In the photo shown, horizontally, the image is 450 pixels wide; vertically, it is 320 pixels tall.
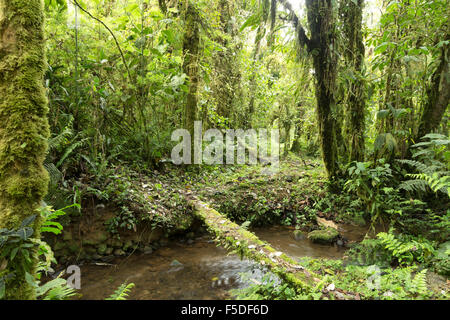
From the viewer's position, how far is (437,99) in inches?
190

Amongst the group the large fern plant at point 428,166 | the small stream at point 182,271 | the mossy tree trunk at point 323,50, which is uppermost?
the mossy tree trunk at point 323,50

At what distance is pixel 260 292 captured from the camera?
293cm

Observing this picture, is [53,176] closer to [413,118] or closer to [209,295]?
[209,295]

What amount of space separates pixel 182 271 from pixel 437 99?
5.72m

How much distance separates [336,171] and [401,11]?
3.61m

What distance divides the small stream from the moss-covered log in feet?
1.19

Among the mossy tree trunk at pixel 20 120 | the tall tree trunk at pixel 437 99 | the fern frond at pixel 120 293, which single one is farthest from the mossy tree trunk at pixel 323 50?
the fern frond at pixel 120 293

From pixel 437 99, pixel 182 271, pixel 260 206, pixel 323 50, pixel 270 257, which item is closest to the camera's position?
pixel 270 257

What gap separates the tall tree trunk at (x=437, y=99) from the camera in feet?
15.2

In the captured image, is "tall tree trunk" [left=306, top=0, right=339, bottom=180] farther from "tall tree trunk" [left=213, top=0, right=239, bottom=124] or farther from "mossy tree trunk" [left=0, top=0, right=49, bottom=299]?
"mossy tree trunk" [left=0, top=0, right=49, bottom=299]

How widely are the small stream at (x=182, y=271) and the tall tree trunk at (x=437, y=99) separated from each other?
2.48 m

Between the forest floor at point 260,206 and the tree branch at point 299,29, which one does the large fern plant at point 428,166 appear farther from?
the tree branch at point 299,29

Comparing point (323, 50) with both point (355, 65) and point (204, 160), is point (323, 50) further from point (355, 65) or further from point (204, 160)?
point (204, 160)

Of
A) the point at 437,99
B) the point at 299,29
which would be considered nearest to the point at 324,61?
the point at 299,29
